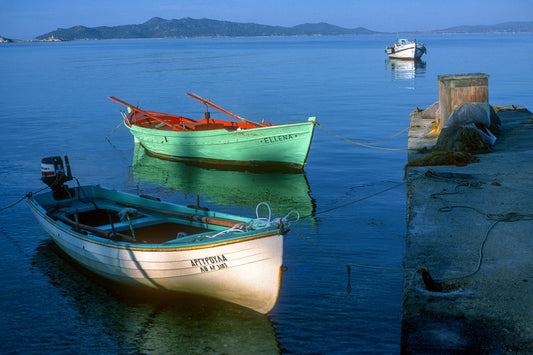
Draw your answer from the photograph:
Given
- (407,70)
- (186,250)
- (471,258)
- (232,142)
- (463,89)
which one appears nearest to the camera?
(471,258)

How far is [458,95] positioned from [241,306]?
32.7 ft

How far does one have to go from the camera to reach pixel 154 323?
8344 millimetres

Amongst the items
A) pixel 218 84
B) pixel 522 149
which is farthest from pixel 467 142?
pixel 218 84

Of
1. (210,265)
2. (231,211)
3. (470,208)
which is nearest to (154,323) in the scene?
(210,265)

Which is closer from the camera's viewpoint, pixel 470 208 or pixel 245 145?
pixel 470 208

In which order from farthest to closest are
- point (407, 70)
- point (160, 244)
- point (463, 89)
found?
point (407, 70) → point (463, 89) → point (160, 244)

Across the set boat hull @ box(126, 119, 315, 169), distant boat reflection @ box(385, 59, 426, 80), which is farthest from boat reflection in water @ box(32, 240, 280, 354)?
distant boat reflection @ box(385, 59, 426, 80)

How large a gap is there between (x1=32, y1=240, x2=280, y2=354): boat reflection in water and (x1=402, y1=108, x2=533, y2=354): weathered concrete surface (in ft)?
8.56

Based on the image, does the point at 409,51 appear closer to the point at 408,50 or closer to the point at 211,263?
the point at 408,50

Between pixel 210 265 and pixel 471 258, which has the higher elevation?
pixel 471 258

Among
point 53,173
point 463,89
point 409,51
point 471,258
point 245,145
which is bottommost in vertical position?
point 245,145

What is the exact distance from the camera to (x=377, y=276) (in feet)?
30.0

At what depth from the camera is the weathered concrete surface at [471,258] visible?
16.4 ft

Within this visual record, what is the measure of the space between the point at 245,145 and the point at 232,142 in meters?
0.51
